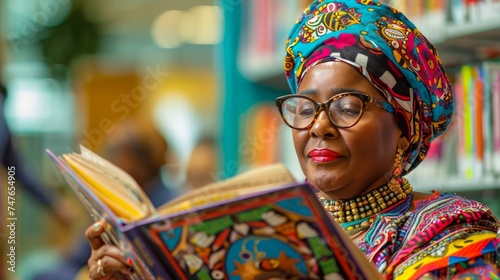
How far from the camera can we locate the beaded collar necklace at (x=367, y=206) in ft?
5.41

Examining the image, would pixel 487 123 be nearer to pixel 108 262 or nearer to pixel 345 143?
pixel 345 143

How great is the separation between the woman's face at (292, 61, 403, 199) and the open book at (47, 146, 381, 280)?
38 cm

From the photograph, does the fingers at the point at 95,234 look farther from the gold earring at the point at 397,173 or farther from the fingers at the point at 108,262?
the gold earring at the point at 397,173

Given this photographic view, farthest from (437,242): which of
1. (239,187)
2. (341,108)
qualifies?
(239,187)

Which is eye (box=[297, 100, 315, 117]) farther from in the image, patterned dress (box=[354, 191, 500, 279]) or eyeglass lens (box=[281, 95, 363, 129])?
patterned dress (box=[354, 191, 500, 279])

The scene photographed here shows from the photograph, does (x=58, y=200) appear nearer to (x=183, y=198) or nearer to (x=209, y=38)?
(x=183, y=198)

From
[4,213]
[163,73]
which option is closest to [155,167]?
[4,213]

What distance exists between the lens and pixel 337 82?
1635 millimetres

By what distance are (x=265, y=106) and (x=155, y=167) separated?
0.78m

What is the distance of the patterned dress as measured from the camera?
A: 141 centimetres

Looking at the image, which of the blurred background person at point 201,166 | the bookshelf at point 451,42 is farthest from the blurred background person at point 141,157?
the bookshelf at point 451,42

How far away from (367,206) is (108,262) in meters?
0.51

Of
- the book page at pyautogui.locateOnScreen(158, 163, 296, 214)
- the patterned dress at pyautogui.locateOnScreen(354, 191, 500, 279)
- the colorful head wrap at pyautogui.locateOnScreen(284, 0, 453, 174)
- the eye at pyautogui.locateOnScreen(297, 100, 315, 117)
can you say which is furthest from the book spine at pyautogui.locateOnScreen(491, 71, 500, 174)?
the book page at pyautogui.locateOnScreen(158, 163, 296, 214)

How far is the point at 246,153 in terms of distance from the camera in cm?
346
